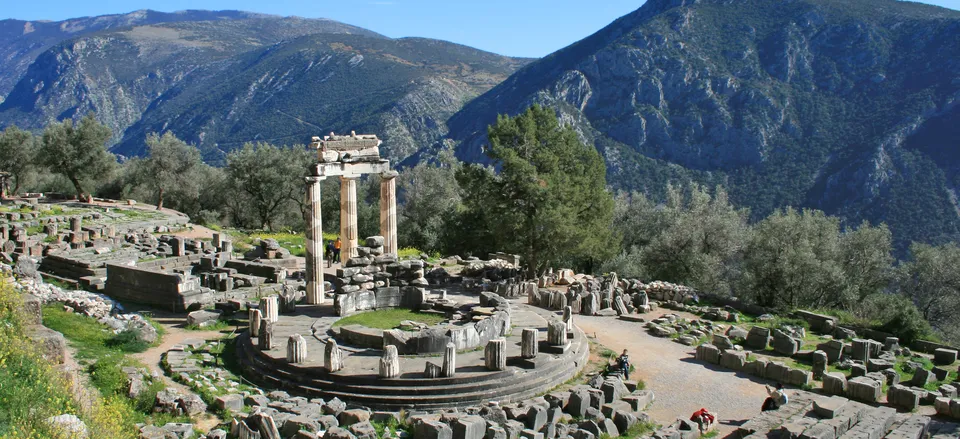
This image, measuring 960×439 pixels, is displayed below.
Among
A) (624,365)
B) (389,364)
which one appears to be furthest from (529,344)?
(389,364)

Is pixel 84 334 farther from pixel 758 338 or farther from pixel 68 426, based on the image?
pixel 758 338

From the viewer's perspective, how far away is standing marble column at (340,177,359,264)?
94.1 feet

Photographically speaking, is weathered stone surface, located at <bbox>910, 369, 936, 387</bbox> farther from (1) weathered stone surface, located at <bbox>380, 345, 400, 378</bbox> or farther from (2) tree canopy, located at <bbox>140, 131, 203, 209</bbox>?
(2) tree canopy, located at <bbox>140, 131, 203, 209</bbox>

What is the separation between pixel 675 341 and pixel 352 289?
36.8 feet

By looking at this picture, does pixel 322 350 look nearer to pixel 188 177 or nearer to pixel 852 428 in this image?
pixel 852 428

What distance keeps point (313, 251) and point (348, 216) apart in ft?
12.0

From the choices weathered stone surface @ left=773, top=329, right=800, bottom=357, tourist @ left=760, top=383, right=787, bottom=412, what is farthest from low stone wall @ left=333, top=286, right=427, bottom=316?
weathered stone surface @ left=773, top=329, right=800, bottom=357

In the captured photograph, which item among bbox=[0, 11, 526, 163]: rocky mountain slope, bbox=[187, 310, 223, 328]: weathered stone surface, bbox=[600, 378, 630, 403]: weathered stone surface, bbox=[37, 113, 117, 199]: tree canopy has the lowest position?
bbox=[600, 378, 630, 403]: weathered stone surface

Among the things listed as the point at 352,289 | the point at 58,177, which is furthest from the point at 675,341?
the point at 58,177

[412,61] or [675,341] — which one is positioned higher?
[412,61]

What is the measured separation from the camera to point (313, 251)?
2577 cm

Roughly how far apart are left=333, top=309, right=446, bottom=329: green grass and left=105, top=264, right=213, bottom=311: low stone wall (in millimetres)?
6471

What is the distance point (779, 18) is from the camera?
89750 millimetres

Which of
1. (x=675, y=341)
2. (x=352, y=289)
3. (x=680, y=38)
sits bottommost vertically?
(x=675, y=341)
